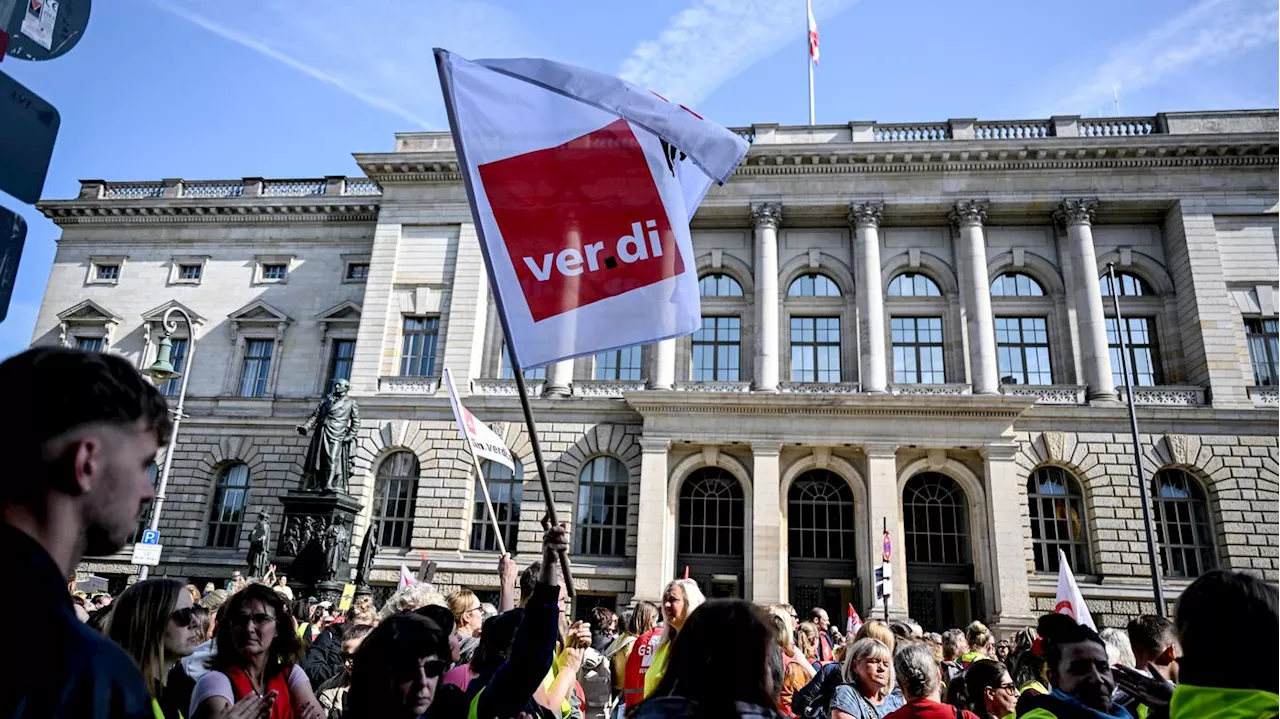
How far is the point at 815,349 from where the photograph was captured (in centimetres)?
2998

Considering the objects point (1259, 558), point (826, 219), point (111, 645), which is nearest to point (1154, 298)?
point (1259, 558)

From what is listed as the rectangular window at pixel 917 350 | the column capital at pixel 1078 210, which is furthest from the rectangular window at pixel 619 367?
the column capital at pixel 1078 210

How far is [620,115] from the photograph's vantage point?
5219 millimetres

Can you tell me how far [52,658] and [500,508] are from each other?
28.0 metres

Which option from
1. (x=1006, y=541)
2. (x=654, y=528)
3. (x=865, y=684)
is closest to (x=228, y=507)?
(x=654, y=528)

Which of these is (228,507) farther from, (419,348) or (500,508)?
(500,508)

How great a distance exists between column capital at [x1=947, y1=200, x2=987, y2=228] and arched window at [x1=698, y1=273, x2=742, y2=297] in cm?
830

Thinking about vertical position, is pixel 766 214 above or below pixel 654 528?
above

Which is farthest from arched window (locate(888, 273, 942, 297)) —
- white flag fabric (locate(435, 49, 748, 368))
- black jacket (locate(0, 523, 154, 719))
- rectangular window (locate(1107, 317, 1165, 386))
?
black jacket (locate(0, 523, 154, 719))

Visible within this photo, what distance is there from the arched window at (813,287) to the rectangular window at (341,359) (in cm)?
1755

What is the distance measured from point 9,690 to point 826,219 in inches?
1238

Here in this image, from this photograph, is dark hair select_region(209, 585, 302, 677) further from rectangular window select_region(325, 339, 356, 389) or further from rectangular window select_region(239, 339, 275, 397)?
rectangular window select_region(239, 339, 275, 397)

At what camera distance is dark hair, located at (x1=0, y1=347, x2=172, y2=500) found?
150cm

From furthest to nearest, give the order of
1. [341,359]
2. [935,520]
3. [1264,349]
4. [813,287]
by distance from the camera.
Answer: [341,359], [813,287], [1264,349], [935,520]
